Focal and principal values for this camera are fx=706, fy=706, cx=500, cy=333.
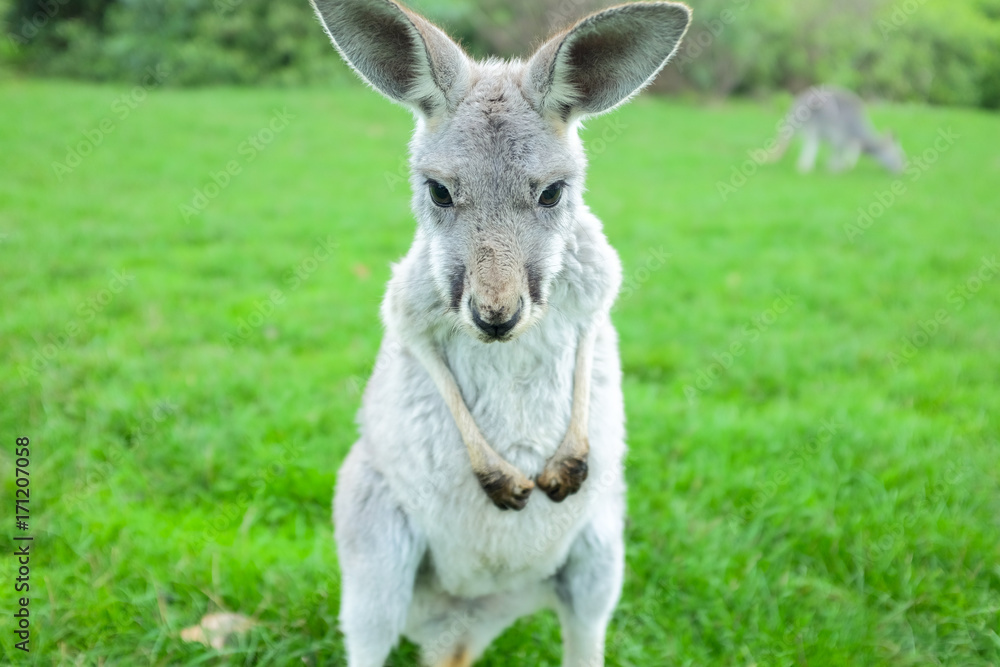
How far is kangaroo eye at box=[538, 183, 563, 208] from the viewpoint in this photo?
161 centimetres

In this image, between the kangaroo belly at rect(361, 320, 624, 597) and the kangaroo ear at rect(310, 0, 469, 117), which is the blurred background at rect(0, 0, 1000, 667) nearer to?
the kangaroo ear at rect(310, 0, 469, 117)

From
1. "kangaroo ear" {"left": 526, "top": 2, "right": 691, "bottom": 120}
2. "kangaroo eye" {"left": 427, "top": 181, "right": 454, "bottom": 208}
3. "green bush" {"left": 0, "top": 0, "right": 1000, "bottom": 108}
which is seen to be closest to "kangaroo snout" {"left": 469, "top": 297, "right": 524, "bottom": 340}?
"kangaroo eye" {"left": 427, "top": 181, "right": 454, "bottom": 208}

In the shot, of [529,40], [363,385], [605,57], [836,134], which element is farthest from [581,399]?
[529,40]

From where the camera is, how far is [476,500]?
1785mm

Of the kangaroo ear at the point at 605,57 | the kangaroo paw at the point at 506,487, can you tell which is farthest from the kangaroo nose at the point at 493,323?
the kangaroo ear at the point at 605,57

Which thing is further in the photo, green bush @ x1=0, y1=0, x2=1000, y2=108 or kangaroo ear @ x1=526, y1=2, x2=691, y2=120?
green bush @ x1=0, y1=0, x2=1000, y2=108

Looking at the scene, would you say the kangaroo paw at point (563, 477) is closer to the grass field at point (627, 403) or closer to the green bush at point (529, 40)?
the grass field at point (627, 403)

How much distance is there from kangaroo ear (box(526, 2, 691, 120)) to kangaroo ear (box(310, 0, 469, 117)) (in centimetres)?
20

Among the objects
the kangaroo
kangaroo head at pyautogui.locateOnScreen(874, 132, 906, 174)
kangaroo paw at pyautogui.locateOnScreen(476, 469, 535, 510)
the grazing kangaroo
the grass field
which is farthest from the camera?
the kangaroo

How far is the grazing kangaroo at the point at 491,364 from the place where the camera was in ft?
5.08

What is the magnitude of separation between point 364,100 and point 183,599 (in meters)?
10.3

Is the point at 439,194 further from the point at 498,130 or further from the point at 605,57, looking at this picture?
the point at 605,57

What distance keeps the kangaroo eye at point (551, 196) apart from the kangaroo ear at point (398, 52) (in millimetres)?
316

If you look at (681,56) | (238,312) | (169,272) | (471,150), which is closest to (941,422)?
(471,150)
